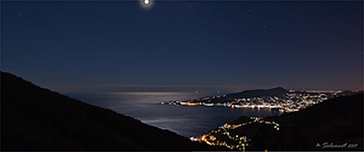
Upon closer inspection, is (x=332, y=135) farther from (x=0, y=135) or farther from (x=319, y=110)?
(x=0, y=135)

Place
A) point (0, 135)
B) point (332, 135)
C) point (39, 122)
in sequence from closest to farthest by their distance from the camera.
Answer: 1. point (0, 135)
2. point (39, 122)
3. point (332, 135)

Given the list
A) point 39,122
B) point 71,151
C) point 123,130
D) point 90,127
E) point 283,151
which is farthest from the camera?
point 283,151

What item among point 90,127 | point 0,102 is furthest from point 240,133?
point 0,102

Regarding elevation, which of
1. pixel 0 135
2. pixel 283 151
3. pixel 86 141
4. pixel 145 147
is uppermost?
pixel 0 135

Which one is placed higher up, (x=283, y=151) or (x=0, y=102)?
(x=0, y=102)

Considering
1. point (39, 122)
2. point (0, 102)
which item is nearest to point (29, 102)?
point (0, 102)

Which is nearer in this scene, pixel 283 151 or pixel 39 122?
pixel 39 122
